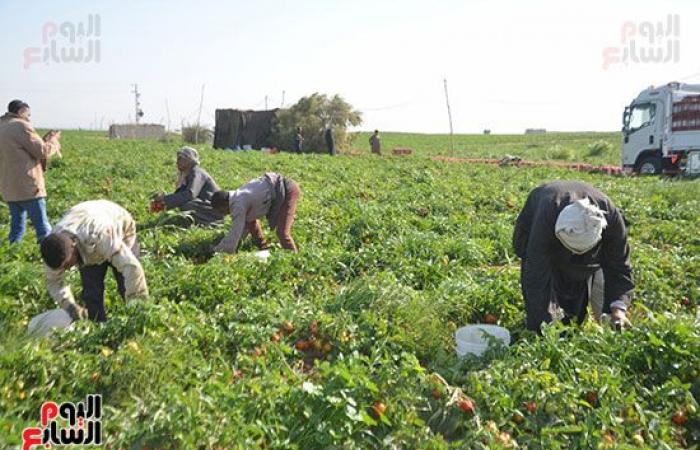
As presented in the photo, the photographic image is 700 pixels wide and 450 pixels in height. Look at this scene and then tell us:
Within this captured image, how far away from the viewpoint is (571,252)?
12.5 feet

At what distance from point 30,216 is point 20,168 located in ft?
1.92

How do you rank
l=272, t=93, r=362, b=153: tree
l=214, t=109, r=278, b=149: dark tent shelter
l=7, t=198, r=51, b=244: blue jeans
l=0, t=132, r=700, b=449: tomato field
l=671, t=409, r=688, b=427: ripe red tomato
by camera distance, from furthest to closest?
l=214, t=109, r=278, b=149: dark tent shelter → l=272, t=93, r=362, b=153: tree → l=7, t=198, r=51, b=244: blue jeans → l=671, t=409, r=688, b=427: ripe red tomato → l=0, t=132, r=700, b=449: tomato field

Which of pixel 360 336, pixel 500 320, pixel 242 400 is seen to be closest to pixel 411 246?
pixel 500 320

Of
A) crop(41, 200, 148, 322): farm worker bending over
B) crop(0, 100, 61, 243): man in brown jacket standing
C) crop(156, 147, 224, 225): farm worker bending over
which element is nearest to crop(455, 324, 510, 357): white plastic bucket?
crop(41, 200, 148, 322): farm worker bending over

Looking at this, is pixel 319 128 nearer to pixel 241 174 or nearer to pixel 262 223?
pixel 241 174

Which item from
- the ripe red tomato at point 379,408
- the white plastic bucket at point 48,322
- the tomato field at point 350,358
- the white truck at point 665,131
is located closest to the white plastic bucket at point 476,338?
the tomato field at point 350,358

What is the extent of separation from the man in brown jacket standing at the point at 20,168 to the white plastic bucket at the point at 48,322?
2818 millimetres

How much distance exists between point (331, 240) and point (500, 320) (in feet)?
10.5

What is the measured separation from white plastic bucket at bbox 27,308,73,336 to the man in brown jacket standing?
282 centimetres

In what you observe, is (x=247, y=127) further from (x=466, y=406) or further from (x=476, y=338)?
(x=466, y=406)

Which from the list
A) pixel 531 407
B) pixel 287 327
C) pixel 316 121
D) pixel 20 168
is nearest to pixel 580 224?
pixel 531 407

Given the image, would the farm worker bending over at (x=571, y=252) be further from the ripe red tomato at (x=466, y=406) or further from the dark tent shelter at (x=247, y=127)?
the dark tent shelter at (x=247, y=127)

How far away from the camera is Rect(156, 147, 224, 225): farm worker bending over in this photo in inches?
304

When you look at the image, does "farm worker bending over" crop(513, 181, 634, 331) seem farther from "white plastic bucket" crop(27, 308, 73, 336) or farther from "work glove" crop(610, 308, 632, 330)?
"white plastic bucket" crop(27, 308, 73, 336)
